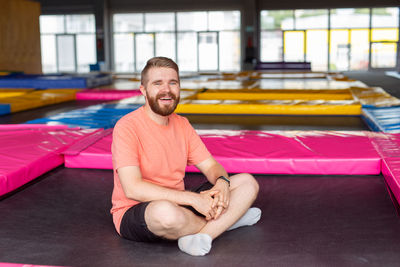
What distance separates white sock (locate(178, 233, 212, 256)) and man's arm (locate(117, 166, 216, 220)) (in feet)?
0.32

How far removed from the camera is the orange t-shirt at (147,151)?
1.78 metres

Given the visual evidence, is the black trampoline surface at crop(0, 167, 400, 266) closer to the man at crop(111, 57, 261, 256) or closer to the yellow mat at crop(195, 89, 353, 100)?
the man at crop(111, 57, 261, 256)

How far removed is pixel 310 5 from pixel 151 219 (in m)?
18.4

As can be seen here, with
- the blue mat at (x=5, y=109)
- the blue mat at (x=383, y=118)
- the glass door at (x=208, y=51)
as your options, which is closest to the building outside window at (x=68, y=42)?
the glass door at (x=208, y=51)

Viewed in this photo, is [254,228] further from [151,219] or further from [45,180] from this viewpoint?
[45,180]

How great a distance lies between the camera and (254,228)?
201 centimetres

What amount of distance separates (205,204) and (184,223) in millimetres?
123

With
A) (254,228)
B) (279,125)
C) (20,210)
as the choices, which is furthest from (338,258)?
(279,125)

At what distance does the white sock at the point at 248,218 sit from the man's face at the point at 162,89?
23.9 inches

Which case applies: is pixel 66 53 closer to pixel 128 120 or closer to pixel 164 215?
pixel 128 120

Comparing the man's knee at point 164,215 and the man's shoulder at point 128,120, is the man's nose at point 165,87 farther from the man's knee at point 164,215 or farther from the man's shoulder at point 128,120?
the man's knee at point 164,215

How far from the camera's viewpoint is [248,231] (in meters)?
1.97

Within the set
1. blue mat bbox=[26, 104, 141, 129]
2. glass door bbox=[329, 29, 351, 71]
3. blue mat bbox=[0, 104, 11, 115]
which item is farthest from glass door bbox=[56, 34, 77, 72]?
blue mat bbox=[26, 104, 141, 129]

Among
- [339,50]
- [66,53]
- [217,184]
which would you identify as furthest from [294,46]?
[217,184]
